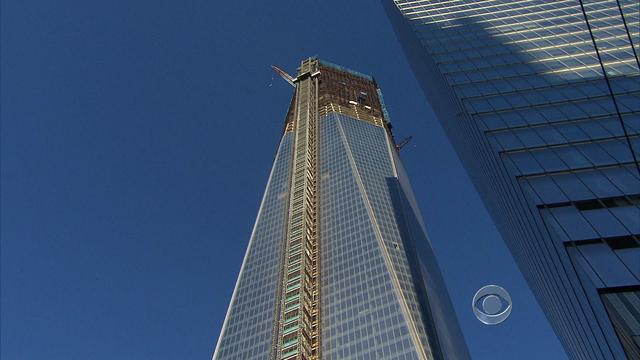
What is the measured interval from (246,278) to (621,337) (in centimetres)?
10396

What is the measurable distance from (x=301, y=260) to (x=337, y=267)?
7.48 m

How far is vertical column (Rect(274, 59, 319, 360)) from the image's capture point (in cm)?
9275

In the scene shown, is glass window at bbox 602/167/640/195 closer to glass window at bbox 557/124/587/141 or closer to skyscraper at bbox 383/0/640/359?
skyscraper at bbox 383/0/640/359

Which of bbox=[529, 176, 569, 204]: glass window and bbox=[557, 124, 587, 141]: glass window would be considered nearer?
bbox=[529, 176, 569, 204]: glass window

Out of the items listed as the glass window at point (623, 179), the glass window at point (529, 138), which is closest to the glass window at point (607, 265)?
the glass window at point (623, 179)

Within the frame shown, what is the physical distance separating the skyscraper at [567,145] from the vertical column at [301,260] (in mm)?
48164

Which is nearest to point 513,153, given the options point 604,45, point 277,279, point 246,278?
point 604,45

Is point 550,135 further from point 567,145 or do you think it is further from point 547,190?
point 547,190

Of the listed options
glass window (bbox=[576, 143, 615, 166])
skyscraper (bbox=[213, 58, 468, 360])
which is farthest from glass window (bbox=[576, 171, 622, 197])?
skyscraper (bbox=[213, 58, 468, 360])

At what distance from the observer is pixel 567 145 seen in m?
32.0

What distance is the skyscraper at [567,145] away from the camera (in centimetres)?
2195

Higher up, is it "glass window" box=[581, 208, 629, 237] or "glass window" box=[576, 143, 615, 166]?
"glass window" box=[576, 143, 615, 166]

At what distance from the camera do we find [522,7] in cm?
6225

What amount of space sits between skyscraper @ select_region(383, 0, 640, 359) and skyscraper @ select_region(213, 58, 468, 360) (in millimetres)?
41731
